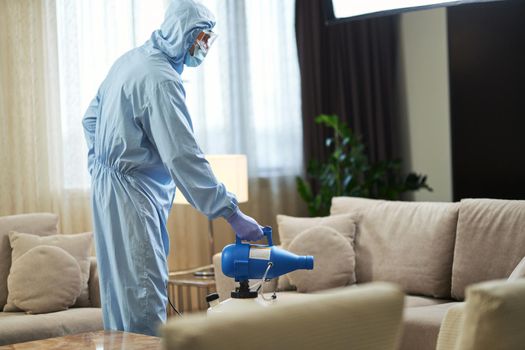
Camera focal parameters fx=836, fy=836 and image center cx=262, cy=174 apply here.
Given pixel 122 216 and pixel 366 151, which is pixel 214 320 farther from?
pixel 366 151

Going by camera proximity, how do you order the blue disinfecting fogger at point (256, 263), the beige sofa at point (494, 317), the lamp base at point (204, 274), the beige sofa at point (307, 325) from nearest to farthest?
the beige sofa at point (307, 325)
the beige sofa at point (494, 317)
the blue disinfecting fogger at point (256, 263)
the lamp base at point (204, 274)

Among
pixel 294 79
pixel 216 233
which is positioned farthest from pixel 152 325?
pixel 294 79

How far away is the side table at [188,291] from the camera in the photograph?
439cm

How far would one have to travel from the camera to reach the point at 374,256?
4.07 m

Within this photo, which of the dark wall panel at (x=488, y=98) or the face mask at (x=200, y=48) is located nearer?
the face mask at (x=200, y=48)

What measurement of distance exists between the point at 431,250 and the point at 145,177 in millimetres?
1687

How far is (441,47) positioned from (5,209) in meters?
3.20

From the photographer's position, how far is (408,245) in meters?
3.97

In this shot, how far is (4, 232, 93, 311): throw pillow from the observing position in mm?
3957

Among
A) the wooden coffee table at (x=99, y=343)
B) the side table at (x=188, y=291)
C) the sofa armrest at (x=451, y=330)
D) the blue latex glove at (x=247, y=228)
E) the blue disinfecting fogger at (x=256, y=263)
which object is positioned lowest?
the side table at (x=188, y=291)

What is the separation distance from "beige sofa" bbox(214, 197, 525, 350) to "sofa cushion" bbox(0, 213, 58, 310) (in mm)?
863

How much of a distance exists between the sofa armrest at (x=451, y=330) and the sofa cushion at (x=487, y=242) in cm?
219

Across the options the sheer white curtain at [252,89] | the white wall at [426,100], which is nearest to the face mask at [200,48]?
the sheer white curtain at [252,89]

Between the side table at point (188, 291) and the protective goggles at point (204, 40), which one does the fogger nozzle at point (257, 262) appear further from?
the side table at point (188, 291)
